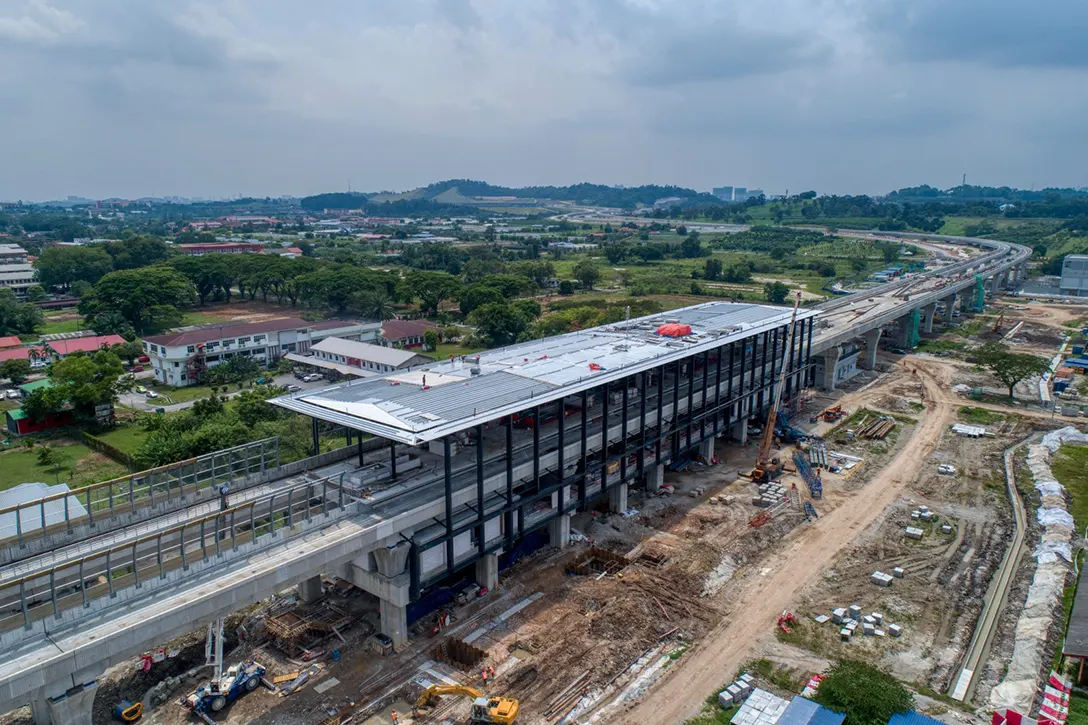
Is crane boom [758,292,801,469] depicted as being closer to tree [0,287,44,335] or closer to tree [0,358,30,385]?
tree [0,358,30,385]

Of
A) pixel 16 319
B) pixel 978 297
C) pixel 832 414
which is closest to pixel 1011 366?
pixel 832 414

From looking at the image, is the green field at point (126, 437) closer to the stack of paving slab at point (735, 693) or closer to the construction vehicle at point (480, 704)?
the construction vehicle at point (480, 704)

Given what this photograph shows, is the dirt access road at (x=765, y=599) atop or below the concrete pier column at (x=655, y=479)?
below

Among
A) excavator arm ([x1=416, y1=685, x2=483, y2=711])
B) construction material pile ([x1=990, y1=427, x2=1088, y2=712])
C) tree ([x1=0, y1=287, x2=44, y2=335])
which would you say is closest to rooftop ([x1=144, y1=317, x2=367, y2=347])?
tree ([x1=0, y1=287, x2=44, y2=335])

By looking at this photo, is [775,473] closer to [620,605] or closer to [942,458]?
[942,458]

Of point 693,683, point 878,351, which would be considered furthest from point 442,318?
point 693,683

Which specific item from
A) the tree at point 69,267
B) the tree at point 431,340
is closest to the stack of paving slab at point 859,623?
the tree at point 431,340
